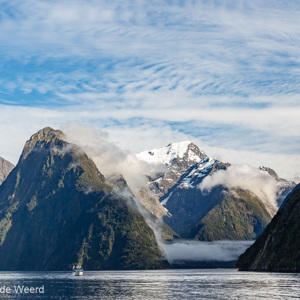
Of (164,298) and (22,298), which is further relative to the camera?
(22,298)

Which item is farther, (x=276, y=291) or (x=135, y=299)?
(x=276, y=291)

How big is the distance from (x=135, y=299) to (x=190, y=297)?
735 inches

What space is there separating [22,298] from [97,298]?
26538 millimetres

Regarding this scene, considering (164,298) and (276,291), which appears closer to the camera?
(164,298)

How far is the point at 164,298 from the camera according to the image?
170625mm

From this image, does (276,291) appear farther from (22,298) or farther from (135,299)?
(22,298)

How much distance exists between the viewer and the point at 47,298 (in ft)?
→ 595

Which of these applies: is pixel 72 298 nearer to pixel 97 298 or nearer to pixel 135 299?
pixel 97 298

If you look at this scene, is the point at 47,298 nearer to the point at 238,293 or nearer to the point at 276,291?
the point at 238,293

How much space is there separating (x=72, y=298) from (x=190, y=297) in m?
40.5

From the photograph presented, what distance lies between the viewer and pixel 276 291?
18288 cm

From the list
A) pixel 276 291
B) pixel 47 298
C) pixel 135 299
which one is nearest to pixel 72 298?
pixel 47 298

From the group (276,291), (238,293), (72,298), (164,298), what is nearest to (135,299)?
(164,298)

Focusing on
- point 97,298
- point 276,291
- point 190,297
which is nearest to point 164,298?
point 190,297
